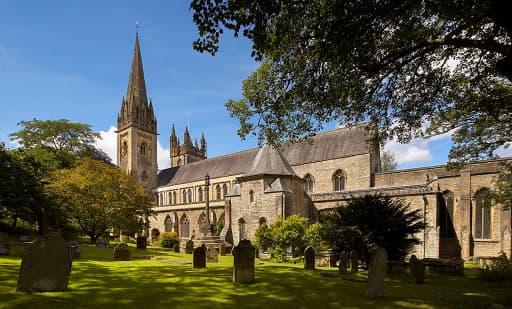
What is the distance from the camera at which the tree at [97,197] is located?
21156mm

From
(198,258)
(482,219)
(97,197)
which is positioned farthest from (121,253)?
(482,219)

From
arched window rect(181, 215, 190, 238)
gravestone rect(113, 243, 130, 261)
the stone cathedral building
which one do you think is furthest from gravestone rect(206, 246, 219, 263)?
arched window rect(181, 215, 190, 238)

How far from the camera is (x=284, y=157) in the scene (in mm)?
28484

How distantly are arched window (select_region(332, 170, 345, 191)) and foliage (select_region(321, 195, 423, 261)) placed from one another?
16.5m

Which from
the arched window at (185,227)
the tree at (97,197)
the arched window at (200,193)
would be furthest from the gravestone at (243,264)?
the arched window at (200,193)

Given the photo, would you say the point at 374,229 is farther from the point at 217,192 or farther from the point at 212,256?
the point at 217,192

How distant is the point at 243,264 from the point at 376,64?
6.79 metres

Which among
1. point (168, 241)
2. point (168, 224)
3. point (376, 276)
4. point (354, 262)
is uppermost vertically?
point (376, 276)

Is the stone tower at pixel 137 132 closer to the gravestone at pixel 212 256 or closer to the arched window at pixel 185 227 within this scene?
the arched window at pixel 185 227

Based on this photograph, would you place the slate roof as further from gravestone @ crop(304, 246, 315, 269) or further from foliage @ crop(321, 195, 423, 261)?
gravestone @ crop(304, 246, 315, 269)

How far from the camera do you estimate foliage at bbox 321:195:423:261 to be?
13.4 m

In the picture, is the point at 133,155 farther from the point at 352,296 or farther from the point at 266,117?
the point at 352,296

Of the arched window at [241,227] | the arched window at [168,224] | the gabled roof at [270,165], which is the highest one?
the gabled roof at [270,165]

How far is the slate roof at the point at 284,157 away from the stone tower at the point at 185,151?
21.8 feet
